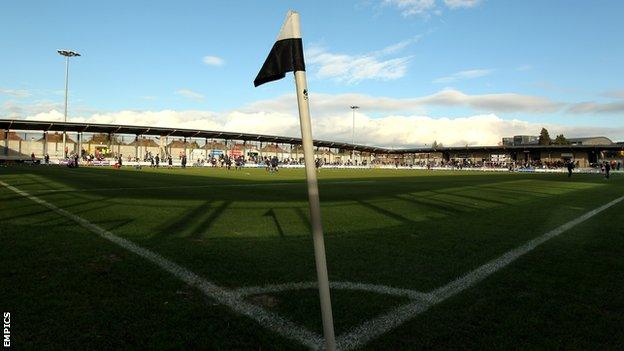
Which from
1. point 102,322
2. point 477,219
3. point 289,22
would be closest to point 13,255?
point 102,322

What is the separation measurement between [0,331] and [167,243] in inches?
130

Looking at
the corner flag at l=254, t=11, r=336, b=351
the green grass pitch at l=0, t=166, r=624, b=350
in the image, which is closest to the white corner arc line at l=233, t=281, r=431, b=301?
the green grass pitch at l=0, t=166, r=624, b=350

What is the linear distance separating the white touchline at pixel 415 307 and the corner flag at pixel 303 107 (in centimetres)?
60

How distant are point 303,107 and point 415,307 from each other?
2.37 m

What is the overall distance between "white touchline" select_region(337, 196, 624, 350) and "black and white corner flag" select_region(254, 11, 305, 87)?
6.74ft

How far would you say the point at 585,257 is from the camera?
249 inches

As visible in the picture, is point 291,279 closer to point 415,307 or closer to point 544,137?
point 415,307

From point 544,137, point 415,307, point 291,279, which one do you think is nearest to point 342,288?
point 291,279

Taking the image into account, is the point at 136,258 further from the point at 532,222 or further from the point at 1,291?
the point at 532,222

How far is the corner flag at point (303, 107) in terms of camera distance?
108 inches

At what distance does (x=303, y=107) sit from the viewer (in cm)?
276

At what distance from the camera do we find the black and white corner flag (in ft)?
9.21

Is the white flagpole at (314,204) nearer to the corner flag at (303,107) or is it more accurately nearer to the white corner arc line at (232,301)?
the corner flag at (303,107)

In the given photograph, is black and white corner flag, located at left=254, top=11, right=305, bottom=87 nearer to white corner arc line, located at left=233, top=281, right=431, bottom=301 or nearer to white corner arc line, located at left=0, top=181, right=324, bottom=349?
white corner arc line, located at left=0, top=181, right=324, bottom=349
